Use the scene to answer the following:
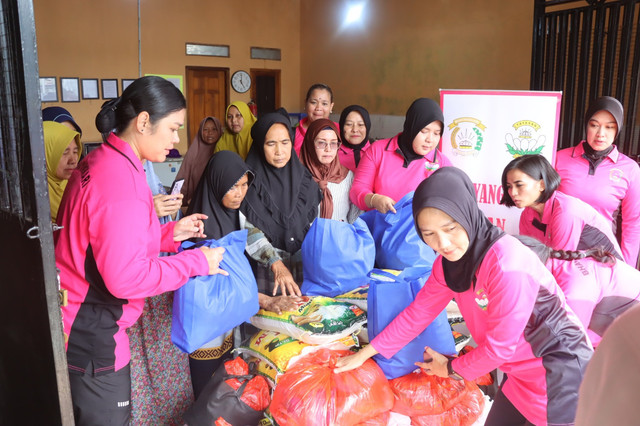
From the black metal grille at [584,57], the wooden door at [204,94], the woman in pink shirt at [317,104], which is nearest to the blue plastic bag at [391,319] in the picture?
the woman in pink shirt at [317,104]

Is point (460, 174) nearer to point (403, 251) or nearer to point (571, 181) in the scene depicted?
point (403, 251)

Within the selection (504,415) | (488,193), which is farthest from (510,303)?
(488,193)

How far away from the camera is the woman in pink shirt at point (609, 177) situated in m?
3.02

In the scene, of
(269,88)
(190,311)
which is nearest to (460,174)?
(190,311)

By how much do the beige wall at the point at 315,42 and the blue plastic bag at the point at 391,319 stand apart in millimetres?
5126

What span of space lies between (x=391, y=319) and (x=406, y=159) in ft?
3.93

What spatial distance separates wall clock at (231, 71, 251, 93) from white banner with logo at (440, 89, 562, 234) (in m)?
5.85

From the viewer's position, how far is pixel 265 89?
9484 millimetres

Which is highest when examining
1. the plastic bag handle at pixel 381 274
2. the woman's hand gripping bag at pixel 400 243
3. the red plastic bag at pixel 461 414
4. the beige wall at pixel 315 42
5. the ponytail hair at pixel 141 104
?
the beige wall at pixel 315 42

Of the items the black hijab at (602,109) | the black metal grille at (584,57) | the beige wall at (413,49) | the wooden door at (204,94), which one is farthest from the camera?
the wooden door at (204,94)

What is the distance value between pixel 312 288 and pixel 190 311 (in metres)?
0.60

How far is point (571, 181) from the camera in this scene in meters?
3.13

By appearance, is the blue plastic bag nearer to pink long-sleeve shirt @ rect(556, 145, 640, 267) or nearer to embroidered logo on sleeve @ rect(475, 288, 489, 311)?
embroidered logo on sleeve @ rect(475, 288, 489, 311)

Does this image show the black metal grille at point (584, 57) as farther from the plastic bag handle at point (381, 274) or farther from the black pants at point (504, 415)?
the black pants at point (504, 415)
